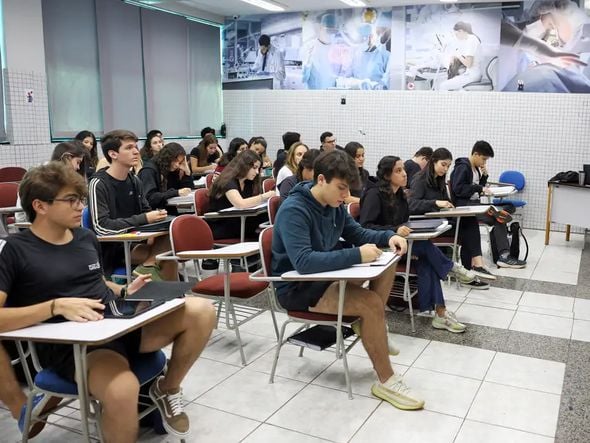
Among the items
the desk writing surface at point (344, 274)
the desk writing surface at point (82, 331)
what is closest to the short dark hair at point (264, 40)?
the desk writing surface at point (344, 274)

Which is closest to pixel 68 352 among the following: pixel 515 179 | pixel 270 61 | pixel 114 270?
→ pixel 114 270

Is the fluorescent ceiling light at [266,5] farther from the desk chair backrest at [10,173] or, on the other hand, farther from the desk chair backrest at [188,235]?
the desk chair backrest at [188,235]

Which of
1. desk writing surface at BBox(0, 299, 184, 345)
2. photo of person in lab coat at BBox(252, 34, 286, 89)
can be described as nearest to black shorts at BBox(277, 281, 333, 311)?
desk writing surface at BBox(0, 299, 184, 345)

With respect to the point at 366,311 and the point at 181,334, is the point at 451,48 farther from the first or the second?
the point at 181,334

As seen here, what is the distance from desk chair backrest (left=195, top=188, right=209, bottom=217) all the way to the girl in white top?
4.99 meters

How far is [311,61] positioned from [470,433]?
751 cm

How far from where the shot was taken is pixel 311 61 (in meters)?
9.27

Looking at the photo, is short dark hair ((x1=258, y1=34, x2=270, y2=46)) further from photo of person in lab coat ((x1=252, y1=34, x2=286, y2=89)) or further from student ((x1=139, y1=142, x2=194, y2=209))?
student ((x1=139, y1=142, x2=194, y2=209))

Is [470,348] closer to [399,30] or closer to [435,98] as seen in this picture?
[435,98]

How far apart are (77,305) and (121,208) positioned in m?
2.04

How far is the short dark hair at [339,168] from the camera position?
9.36 ft

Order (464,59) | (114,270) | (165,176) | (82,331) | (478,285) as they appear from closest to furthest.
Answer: (82,331), (114,270), (478,285), (165,176), (464,59)

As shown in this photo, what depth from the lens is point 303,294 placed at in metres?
2.96

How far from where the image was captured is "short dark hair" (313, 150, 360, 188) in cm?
285
